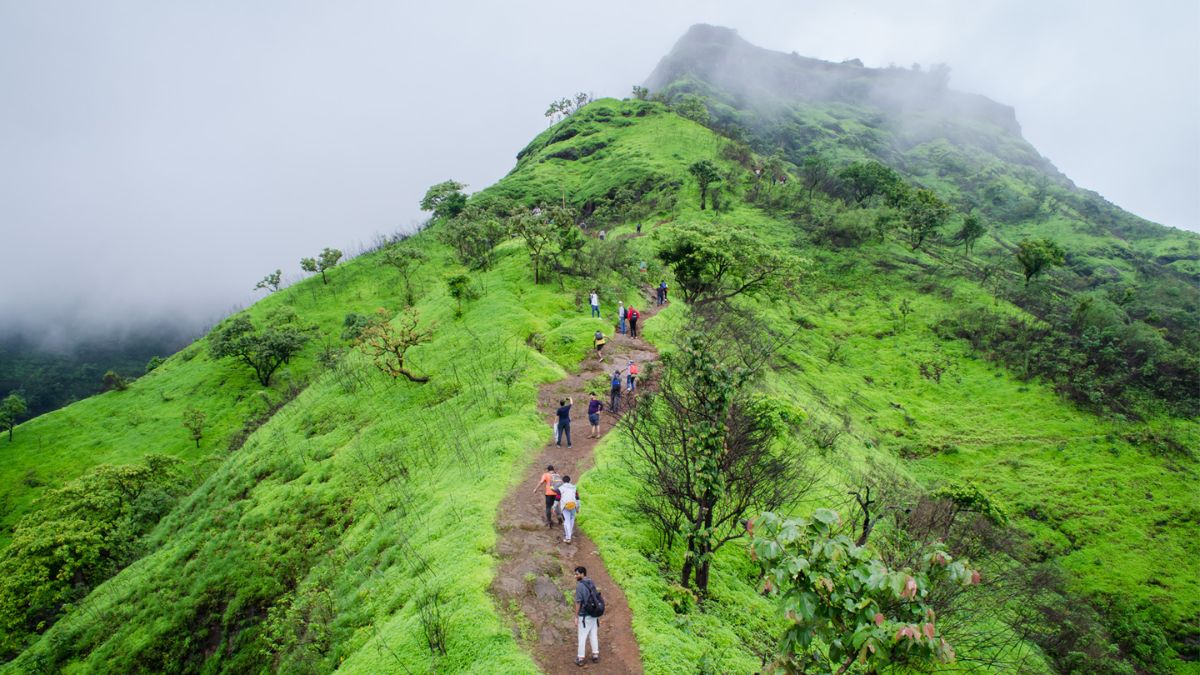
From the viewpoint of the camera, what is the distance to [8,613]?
24.2 meters

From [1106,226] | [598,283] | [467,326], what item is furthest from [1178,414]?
[1106,226]

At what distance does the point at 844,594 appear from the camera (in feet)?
16.6

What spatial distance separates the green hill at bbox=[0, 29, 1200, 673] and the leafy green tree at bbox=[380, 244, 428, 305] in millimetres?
1048

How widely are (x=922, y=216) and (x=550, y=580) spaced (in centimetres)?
5849

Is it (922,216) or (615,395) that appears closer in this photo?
(615,395)

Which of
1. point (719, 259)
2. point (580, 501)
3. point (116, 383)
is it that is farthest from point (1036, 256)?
point (116, 383)

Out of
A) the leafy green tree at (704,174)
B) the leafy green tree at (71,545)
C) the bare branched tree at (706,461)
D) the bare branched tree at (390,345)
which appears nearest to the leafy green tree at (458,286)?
the bare branched tree at (390,345)

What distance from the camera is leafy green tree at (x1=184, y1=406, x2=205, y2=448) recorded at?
4728 cm

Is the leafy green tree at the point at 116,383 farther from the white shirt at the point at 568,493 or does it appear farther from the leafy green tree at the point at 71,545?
the white shirt at the point at 568,493

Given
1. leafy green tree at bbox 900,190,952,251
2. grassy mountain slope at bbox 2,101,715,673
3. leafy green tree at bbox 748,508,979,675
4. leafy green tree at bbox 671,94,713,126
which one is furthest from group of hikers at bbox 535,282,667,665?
leafy green tree at bbox 671,94,713,126

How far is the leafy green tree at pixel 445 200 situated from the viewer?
7069 cm

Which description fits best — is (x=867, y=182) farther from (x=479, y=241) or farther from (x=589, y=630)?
(x=589, y=630)

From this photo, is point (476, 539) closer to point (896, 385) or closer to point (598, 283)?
point (598, 283)

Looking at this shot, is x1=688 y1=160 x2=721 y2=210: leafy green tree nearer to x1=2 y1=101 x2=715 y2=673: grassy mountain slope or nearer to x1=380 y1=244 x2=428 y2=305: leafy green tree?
x1=380 y1=244 x2=428 y2=305: leafy green tree
